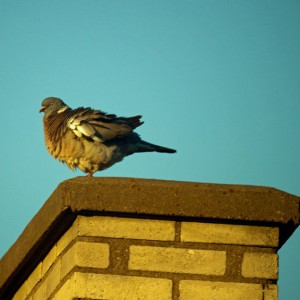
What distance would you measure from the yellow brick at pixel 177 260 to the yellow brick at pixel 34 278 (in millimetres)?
960

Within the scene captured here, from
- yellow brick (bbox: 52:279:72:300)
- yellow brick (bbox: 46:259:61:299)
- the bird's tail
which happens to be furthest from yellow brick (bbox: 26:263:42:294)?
the bird's tail

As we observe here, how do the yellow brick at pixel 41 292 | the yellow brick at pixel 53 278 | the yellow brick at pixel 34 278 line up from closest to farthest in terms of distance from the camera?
the yellow brick at pixel 53 278
the yellow brick at pixel 41 292
the yellow brick at pixel 34 278

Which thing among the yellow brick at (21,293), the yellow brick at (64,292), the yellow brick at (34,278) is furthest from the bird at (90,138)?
the yellow brick at (64,292)

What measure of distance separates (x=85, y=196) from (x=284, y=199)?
88cm

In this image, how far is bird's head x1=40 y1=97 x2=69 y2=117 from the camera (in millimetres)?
9066

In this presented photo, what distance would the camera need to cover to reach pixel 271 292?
11.5 feet

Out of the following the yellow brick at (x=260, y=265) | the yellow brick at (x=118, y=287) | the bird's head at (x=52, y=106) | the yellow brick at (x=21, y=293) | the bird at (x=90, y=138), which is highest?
the bird's head at (x=52, y=106)

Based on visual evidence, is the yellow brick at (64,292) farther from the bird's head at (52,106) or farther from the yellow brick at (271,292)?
the bird's head at (52,106)

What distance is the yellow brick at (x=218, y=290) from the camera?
11.5 feet

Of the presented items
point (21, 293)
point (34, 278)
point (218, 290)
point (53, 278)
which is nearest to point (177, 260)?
point (218, 290)

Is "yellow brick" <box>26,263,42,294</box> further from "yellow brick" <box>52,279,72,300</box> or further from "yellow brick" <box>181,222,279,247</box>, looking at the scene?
"yellow brick" <box>181,222,279,247</box>

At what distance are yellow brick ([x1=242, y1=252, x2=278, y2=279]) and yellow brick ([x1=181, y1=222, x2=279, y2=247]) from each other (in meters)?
0.05

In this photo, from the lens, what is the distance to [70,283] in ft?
11.5

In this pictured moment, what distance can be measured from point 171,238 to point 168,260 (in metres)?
0.10
